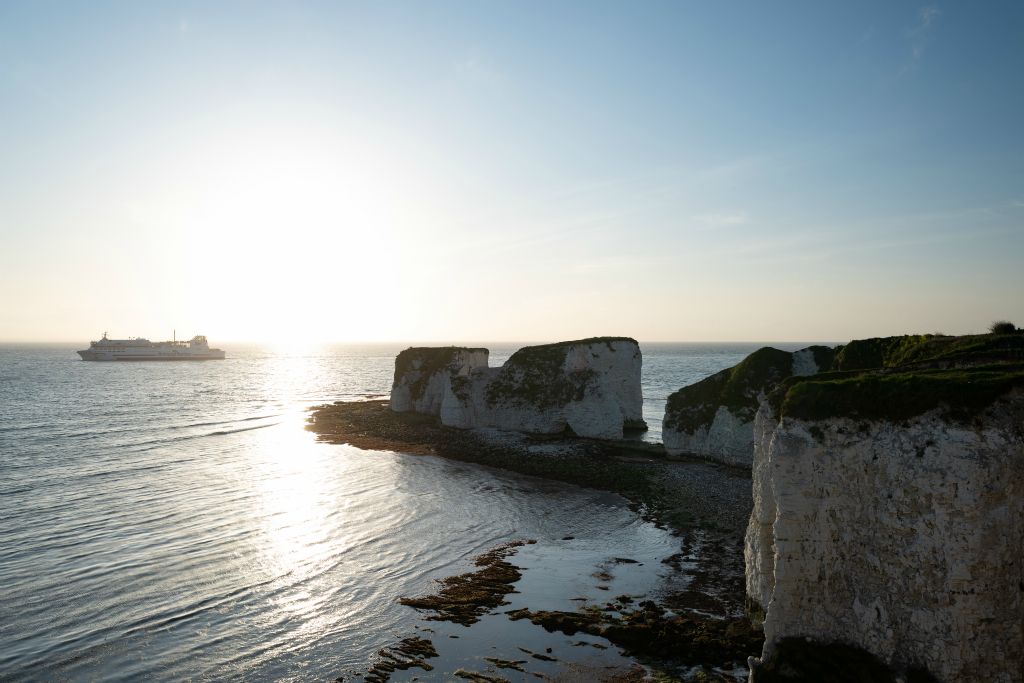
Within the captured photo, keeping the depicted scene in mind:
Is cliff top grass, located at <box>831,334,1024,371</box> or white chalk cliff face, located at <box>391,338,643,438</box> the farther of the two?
white chalk cliff face, located at <box>391,338,643,438</box>

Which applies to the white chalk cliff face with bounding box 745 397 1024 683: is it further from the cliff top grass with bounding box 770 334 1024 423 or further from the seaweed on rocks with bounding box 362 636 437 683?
the seaweed on rocks with bounding box 362 636 437 683

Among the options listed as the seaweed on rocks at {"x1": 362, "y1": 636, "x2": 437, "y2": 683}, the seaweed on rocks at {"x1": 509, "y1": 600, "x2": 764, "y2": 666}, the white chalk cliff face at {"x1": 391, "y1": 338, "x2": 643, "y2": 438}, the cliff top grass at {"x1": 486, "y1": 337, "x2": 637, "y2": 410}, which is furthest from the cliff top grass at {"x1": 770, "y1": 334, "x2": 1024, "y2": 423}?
the cliff top grass at {"x1": 486, "y1": 337, "x2": 637, "y2": 410}

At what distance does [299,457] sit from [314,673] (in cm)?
Answer: 2778

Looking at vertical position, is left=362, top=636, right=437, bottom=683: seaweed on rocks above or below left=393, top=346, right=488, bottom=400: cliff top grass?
below

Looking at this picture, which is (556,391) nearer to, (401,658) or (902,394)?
(401,658)

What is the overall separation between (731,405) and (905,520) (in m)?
23.9

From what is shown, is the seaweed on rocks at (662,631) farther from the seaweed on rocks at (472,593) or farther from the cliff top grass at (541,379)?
the cliff top grass at (541,379)

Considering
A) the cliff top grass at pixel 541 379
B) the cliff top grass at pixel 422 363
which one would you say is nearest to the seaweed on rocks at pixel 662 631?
the cliff top grass at pixel 541 379

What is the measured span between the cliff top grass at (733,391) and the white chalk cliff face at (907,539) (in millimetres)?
22477

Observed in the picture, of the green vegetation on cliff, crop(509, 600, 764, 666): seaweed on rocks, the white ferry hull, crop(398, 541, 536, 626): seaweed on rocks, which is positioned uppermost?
→ the white ferry hull

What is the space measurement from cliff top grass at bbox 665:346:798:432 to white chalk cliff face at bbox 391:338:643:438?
25.5 ft

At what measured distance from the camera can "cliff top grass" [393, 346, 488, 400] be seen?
2215 inches

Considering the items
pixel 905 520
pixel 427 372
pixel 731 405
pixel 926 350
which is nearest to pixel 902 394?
pixel 905 520

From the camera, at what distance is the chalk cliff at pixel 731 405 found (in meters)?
33.9
